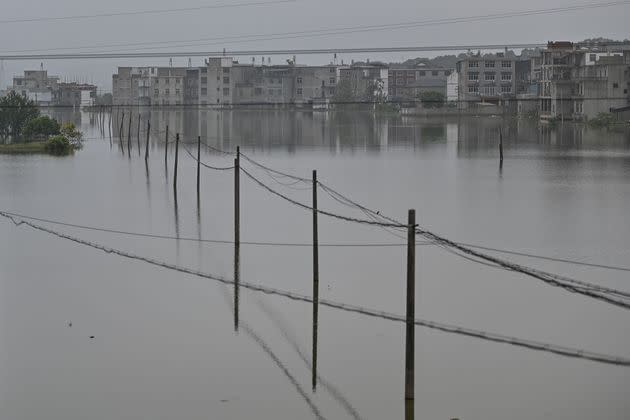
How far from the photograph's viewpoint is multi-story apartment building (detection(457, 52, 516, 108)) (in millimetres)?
85812

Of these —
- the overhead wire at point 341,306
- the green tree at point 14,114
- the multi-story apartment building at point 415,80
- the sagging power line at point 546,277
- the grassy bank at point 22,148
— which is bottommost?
the overhead wire at point 341,306

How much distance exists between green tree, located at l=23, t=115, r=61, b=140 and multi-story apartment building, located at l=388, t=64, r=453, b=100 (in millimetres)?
58961

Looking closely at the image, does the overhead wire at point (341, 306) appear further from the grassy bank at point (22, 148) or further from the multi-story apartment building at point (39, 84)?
the multi-story apartment building at point (39, 84)

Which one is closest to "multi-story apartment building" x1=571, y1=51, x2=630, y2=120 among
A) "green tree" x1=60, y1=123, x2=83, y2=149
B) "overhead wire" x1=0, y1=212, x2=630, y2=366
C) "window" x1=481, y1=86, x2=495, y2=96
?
Answer: "window" x1=481, y1=86, x2=495, y2=96

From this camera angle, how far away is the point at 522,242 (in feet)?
64.5

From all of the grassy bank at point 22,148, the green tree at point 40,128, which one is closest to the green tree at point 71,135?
the green tree at point 40,128

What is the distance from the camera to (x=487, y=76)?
284 ft

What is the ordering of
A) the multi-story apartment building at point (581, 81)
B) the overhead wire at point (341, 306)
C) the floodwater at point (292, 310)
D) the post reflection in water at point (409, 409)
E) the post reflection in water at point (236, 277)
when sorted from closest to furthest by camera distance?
1. the post reflection in water at point (409, 409)
2. the floodwater at point (292, 310)
3. the overhead wire at point (341, 306)
4. the post reflection in water at point (236, 277)
5. the multi-story apartment building at point (581, 81)

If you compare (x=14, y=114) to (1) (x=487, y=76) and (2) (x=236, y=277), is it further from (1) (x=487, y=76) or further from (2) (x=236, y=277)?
(1) (x=487, y=76)

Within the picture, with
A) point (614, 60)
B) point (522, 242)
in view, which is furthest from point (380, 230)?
point (614, 60)

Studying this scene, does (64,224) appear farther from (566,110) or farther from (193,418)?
(566,110)

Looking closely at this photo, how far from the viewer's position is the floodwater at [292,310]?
10617 millimetres

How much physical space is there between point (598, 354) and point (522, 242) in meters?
8.05

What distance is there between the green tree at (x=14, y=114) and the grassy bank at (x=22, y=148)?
65.8 inches
